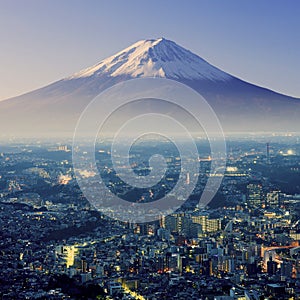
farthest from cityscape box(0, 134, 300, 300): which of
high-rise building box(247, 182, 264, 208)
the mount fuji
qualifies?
the mount fuji

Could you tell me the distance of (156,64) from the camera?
1922 cm

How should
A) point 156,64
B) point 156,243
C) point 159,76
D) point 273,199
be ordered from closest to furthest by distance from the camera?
1. point 156,243
2. point 273,199
3. point 159,76
4. point 156,64

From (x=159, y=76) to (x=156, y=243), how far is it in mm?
10128

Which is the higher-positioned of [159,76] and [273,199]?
[159,76]

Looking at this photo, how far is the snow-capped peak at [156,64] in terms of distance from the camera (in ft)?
62.6

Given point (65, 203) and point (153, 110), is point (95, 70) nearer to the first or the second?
point (153, 110)

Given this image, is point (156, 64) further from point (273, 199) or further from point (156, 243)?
point (156, 243)

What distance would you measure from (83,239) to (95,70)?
40.4 feet

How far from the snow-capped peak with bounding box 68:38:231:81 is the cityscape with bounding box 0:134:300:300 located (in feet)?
13.6

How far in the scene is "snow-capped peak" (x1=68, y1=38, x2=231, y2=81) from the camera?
19078 millimetres

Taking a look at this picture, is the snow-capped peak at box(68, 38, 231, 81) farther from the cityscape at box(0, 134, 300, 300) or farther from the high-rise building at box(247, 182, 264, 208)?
the high-rise building at box(247, 182, 264, 208)

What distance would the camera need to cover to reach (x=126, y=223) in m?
10.0

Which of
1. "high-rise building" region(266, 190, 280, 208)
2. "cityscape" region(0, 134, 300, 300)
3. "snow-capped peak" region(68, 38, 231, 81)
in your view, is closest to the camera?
"cityscape" region(0, 134, 300, 300)

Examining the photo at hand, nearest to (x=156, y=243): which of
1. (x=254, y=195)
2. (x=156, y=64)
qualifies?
(x=254, y=195)
